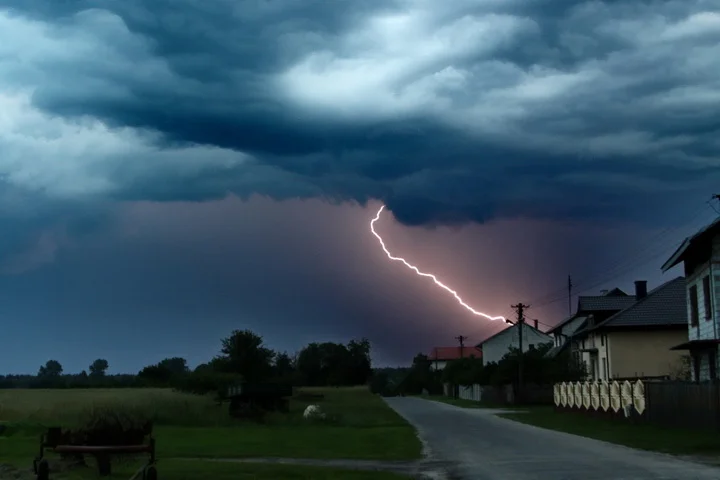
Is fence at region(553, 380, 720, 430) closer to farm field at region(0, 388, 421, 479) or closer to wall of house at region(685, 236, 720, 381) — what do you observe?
wall of house at region(685, 236, 720, 381)

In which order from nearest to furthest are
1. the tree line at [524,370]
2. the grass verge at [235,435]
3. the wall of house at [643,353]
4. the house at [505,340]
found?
the grass verge at [235,435], the wall of house at [643,353], the tree line at [524,370], the house at [505,340]

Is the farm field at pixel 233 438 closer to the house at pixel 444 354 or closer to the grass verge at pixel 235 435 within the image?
the grass verge at pixel 235 435

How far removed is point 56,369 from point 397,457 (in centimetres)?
18642

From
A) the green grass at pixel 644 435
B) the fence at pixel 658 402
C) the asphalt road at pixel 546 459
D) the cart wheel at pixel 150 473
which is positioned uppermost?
the fence at pixel 658 402

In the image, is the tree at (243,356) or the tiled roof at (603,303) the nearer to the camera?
the tiled roof at (603,303)

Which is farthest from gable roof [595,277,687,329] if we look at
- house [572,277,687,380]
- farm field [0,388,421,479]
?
farm field [0,388,421,479]

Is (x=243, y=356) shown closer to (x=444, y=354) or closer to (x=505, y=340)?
(x=505, y=340)

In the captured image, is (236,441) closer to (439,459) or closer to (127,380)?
(439,459)

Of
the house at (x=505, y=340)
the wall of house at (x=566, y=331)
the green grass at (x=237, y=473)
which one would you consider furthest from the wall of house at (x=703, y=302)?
the house at (x=505, y=340)

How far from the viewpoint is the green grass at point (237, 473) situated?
16469 mm

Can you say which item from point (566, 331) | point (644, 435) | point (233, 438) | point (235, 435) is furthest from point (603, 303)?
point (233, 438)

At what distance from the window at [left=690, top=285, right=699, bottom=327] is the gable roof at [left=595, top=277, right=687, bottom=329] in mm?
17632

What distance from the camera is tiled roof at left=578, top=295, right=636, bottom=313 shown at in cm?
6706

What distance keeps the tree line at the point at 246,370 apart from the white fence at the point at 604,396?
87.3 feet
